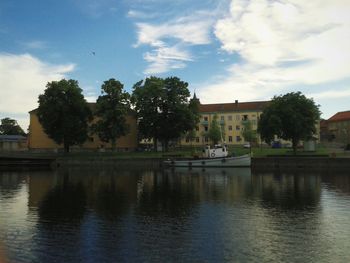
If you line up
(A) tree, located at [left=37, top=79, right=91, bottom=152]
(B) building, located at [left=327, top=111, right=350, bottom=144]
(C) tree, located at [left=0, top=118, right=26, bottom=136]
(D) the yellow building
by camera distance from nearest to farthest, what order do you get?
(A) tree, located at [left=37, top=79, right=91, bottom=152] → (D) the yellow building → (B) building, located at [left=327, top=111, right=350, bottom=144] → (C) tree, located at [left=0, top=118, right=26, bottom=136]

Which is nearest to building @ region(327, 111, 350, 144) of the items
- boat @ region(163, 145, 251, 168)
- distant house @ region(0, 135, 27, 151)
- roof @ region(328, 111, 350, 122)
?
roof @ region(328, 111, 350, 122)

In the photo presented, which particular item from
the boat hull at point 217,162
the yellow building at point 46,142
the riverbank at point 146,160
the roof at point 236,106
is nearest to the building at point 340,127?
→ the roof at point 236,106

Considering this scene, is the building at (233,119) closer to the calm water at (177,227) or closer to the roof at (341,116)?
the roof at (341,116)

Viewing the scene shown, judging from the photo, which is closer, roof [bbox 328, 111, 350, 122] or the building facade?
the building facade

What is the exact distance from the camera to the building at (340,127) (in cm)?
16062

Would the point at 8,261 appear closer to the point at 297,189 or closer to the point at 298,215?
the point at 298,215

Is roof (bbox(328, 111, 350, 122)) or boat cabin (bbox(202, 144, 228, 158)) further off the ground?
roof (bbox(328, 111, 350, 122))

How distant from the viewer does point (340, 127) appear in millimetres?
165625

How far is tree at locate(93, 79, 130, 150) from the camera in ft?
334

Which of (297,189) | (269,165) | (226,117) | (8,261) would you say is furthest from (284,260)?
(226,117)

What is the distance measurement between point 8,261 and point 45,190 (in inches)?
1165

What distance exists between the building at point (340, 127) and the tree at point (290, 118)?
8236cm

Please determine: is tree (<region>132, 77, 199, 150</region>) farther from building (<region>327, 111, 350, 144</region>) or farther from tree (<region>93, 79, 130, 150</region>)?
building (<region>327, 111, 350, 144</region>)

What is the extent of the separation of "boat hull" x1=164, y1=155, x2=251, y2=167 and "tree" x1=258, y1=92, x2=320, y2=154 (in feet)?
25.7
